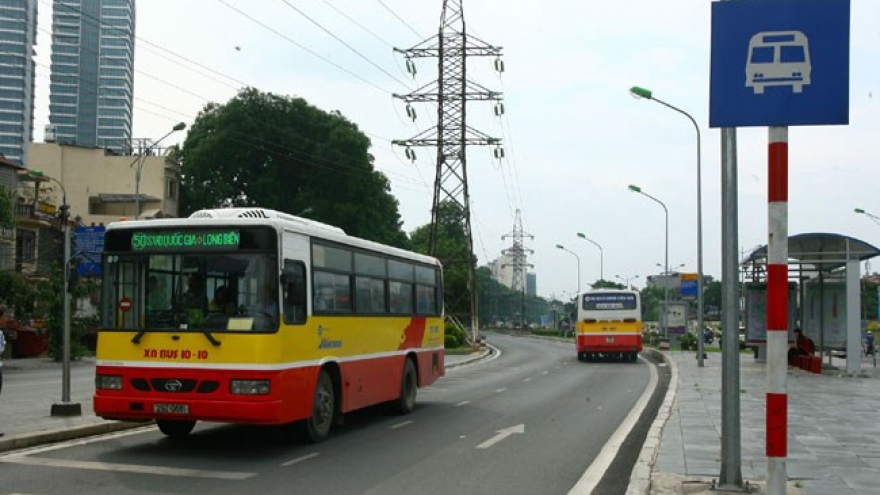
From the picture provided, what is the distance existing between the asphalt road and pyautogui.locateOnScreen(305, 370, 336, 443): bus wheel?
0.21 meters

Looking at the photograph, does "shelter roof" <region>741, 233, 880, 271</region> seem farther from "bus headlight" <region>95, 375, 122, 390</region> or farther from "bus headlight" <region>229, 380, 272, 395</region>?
"bus headlight" <region>95, 375, 122, 390</region>

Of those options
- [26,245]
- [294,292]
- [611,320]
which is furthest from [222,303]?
[26,245]

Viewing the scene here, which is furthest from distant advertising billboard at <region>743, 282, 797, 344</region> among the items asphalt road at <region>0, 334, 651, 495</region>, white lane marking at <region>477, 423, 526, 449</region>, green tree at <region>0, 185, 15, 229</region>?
green tree at <region>0, 185, 15, 229</region>

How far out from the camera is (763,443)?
12.2 m

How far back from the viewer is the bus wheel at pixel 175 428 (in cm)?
1290

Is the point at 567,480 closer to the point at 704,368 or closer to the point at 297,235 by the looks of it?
the point at 297,235

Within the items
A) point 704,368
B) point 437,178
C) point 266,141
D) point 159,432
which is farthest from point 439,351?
point 266,141

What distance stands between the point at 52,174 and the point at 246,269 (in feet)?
194

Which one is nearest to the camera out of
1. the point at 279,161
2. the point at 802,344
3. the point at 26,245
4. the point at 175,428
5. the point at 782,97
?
the point at 782,97

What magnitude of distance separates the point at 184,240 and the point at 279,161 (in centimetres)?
5025

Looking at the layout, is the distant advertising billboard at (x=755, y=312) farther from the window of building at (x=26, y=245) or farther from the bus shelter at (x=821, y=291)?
the window of building at (x=26, y=245)

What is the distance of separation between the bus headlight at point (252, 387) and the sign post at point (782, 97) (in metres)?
6.38

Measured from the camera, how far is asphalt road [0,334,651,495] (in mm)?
9406

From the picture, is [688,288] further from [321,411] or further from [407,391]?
[321,411]
